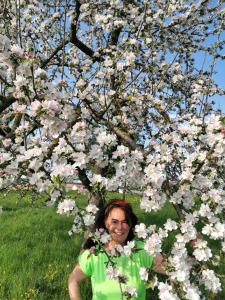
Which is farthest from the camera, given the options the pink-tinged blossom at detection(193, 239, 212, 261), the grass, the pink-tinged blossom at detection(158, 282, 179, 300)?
the grass

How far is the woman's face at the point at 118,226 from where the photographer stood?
4.02 metres

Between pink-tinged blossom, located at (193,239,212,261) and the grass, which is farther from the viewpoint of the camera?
the grass

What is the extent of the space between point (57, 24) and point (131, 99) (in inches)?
179

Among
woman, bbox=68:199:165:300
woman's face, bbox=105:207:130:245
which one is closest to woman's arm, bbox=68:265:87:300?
woman, bbox=68:199:165:300

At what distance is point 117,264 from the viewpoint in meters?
4.02

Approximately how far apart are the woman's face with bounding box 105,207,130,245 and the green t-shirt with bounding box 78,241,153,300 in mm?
133

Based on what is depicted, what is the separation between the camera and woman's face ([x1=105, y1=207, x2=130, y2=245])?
13.2 ft

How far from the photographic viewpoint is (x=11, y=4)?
8859mm

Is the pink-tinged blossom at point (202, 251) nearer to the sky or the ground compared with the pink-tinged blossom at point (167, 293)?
nearer to the sky

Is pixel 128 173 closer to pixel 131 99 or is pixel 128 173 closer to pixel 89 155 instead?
pixel 89 155

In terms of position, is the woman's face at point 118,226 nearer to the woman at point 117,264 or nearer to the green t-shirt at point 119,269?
the woman at point 117,264

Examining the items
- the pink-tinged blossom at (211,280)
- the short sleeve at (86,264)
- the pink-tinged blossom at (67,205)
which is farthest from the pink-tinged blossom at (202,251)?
the short sleeve at (86,264)

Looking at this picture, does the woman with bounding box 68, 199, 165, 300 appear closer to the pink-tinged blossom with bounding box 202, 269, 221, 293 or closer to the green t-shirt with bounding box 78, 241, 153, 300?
the green t-shirt with bounding box 78, 241, 153, 300

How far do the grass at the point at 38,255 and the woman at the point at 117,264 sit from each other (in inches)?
19.8
